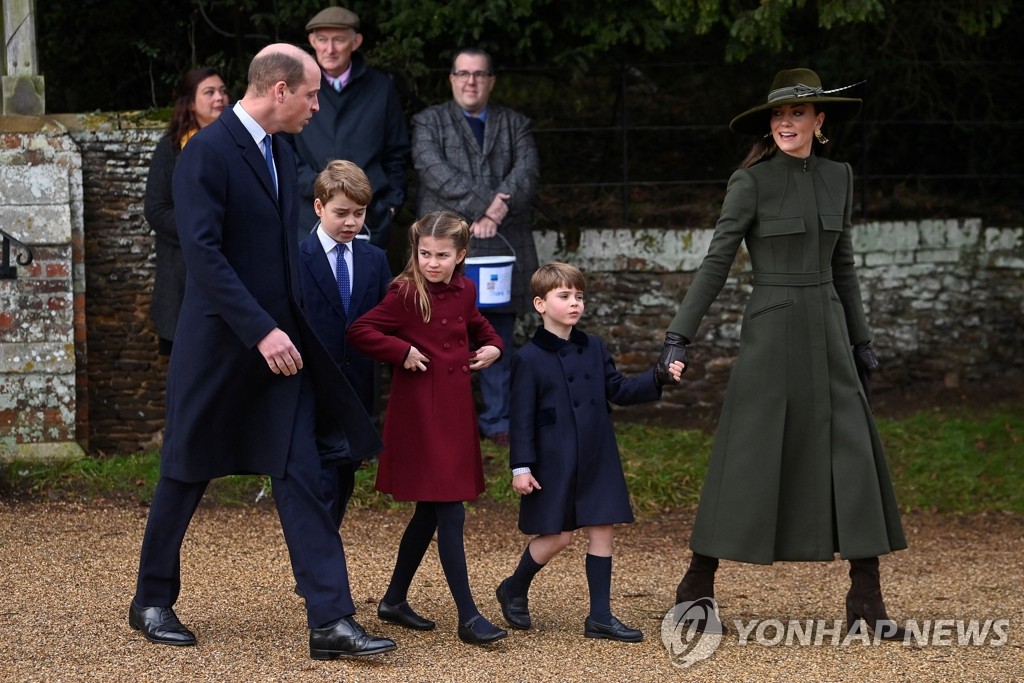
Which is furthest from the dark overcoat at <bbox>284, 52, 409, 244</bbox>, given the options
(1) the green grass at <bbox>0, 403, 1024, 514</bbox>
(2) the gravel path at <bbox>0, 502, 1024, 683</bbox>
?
(2) the gravel path at <bbox>0, 502, 1024, 683</bbox>

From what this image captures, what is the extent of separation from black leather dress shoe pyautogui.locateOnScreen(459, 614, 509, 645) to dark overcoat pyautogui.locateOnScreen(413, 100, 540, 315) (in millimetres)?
2979

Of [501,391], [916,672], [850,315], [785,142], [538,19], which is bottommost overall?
[916,672]

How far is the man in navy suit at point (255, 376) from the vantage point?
4.50 meters

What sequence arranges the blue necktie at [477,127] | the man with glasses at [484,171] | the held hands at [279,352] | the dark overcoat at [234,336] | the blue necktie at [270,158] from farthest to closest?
the blue necktie at [477,127]
the man with glasses at [484,171]
the blue necktie at [270,158]
the dark overcoat at [234,336]
the held hands at [279,352]

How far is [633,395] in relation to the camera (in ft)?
16.3

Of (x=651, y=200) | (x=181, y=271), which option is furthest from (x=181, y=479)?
(x=651, y=200)

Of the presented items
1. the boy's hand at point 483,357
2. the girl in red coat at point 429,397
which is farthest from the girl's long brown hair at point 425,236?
the boy's hand at point 483,357

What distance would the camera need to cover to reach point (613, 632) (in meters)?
4.84

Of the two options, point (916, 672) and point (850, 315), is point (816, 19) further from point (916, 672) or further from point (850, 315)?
point (916, 672)

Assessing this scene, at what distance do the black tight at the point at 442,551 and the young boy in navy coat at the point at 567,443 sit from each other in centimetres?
24

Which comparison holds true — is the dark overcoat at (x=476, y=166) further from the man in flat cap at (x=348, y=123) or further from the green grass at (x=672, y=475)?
the green grass at (x=672, y=475)

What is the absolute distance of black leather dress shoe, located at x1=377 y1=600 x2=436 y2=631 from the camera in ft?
16.3

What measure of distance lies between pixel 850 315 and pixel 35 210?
4.45m

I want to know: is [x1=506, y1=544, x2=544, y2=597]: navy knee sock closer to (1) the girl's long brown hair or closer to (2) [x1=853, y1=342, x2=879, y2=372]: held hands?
(1) the girl's long brown hair
